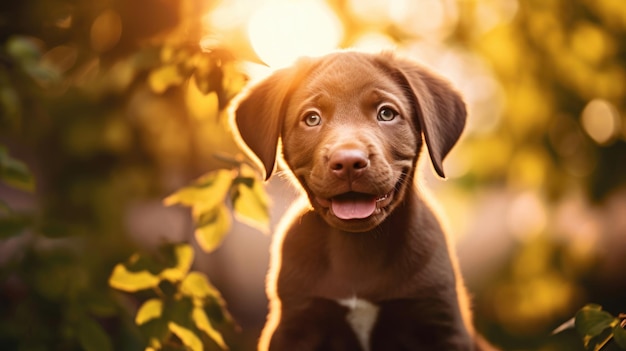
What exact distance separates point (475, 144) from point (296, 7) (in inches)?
117

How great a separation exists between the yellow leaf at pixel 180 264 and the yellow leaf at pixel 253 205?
0.28 m

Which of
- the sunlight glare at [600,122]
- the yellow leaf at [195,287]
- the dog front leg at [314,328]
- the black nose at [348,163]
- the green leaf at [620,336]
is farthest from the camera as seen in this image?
the sunlight glare at [600,122]

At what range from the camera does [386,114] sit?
275 cm

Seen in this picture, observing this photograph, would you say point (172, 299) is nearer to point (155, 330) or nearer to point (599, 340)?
point (155, 330)

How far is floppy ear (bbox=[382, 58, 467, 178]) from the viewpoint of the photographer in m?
2.78

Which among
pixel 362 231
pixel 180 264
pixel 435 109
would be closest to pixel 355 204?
pixel 362 231

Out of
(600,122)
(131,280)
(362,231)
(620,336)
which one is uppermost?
(362,231)

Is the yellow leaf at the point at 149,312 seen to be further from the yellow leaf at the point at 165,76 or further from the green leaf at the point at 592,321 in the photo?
the green leaf at the point at 592,321

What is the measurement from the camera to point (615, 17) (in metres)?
5.95

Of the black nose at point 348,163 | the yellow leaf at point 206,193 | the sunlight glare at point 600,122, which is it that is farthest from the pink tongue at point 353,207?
the sunlight glare at point 600,122

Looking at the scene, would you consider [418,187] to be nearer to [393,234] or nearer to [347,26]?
[393,234]

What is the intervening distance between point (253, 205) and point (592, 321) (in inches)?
53.3

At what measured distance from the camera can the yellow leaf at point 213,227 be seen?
3350 mm

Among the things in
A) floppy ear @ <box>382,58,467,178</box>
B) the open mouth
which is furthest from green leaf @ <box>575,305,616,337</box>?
the open mouth
